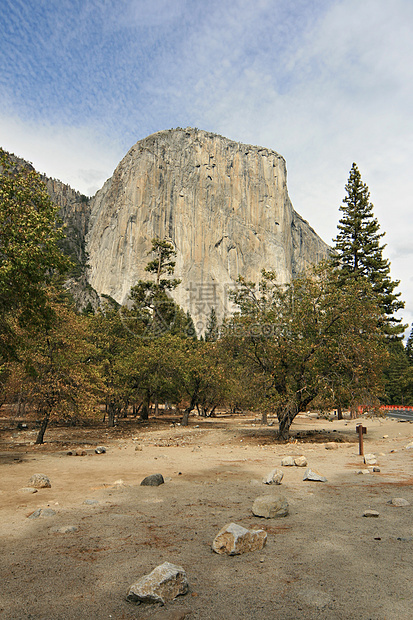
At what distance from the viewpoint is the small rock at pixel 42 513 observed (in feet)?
23.0

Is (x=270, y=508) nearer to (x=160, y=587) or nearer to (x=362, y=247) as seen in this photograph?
(x=160, y=587)

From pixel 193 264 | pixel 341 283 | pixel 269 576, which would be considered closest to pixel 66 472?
pixel 269 576

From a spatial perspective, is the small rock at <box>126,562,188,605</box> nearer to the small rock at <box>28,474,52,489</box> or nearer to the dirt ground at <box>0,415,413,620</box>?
the dirt ground at <box>0,415,413,620</box>

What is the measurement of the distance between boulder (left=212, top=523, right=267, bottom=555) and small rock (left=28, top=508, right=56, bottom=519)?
139 inches

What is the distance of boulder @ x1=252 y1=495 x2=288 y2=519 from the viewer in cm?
692

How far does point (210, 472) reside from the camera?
39.5 feet

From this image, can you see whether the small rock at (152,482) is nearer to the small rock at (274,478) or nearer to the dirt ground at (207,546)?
the dirt ground at (207,546)

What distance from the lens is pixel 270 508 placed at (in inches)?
275

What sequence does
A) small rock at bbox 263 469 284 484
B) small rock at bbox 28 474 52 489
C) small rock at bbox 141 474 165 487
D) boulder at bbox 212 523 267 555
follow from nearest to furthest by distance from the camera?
boulder at bbox 212 523 267 555
small rock at bbox 28 474 52 489
small rock at bbox 141 474 165 487
small rock at bbox 263 469 284 484

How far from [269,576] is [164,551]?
1565mm

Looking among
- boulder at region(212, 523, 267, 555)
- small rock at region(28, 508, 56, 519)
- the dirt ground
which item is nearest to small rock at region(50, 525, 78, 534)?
the dirt ground

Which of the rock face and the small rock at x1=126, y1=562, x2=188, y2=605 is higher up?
the rock face

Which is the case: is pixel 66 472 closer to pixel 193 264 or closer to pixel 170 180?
pixel 193 264

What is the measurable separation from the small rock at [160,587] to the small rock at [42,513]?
3877 millimetres
